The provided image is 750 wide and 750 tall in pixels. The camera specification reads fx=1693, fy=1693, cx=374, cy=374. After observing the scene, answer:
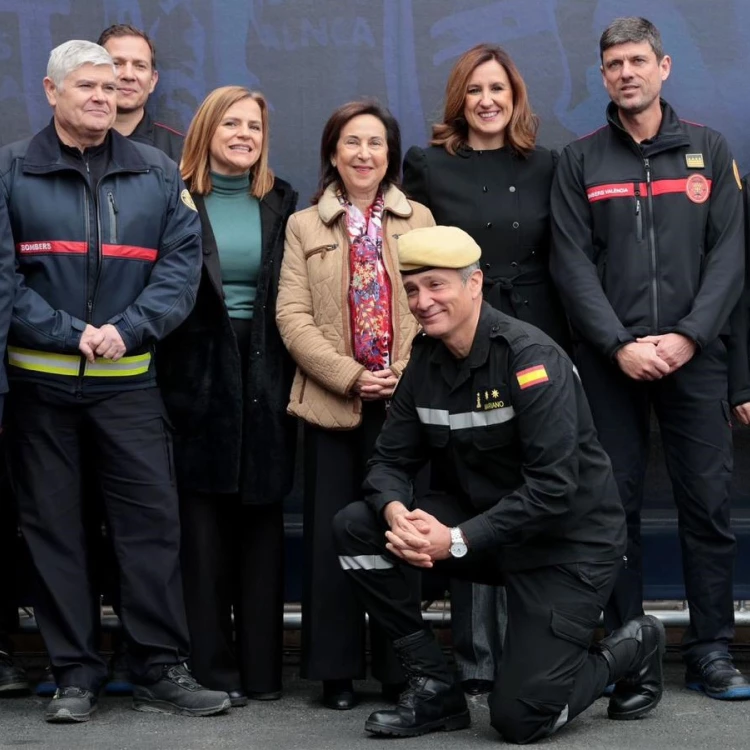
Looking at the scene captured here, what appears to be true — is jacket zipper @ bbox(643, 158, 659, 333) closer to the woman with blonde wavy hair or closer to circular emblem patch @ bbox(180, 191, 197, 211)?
the woman with blonde wavy hair

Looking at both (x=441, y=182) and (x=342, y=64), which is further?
(x=342, y=64)

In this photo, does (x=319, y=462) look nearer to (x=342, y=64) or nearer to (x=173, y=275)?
(x=173, y=275)

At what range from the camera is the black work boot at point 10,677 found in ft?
18.5

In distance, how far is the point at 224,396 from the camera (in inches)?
219

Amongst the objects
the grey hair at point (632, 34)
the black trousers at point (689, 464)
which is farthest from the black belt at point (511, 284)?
the grey hair at point (632, 34)

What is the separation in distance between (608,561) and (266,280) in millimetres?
1490

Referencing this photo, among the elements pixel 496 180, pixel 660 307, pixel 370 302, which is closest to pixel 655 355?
pixel 660 307

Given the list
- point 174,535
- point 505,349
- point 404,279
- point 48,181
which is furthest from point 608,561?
point 48,181

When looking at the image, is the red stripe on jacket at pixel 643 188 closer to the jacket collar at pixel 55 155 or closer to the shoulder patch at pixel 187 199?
the shoulder patch at pixel 187 199

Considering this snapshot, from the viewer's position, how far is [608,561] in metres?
5.04

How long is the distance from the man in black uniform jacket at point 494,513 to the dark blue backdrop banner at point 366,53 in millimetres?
1461

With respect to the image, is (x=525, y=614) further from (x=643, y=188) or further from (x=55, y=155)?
(x=55, y=155)

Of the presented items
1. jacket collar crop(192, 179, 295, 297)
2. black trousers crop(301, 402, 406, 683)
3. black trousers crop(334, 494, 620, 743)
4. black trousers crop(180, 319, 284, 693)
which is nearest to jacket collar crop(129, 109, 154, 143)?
jacket collar crop(192, 179, 295, 297)

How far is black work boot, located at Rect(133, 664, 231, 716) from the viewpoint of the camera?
5340 millimetres
